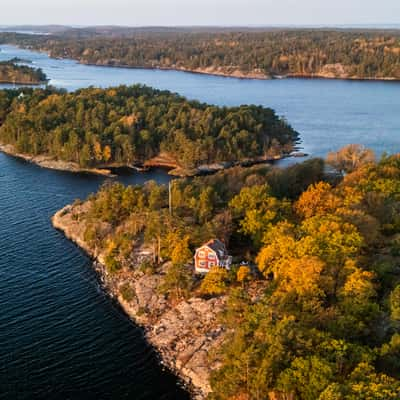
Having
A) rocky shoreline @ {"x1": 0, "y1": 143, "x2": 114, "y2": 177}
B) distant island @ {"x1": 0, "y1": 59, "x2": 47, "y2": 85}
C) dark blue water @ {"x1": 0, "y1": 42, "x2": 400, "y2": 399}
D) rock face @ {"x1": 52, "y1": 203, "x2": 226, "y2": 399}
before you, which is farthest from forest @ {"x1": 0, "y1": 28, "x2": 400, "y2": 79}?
rock face @ {"x1": 52, "y1": 203, "x2": 226, "y2": 399}

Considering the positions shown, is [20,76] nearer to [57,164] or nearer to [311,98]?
[311,98]

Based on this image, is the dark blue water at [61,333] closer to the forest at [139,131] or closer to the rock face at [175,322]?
the rock face at [175,322]

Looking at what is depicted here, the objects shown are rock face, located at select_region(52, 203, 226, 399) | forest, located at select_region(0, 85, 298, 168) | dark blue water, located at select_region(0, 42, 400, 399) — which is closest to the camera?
dark blue water, located at select_region(0, 42, 400, 399)

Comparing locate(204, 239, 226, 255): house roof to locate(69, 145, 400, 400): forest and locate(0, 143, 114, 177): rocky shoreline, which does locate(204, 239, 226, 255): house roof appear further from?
locate(0, 143, 114, 177): rocky shoreline

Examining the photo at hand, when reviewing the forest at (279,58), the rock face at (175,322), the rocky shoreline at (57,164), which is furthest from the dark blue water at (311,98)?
the rock face at (175,322)

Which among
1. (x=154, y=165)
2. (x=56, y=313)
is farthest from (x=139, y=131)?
(x=56, y=313)
